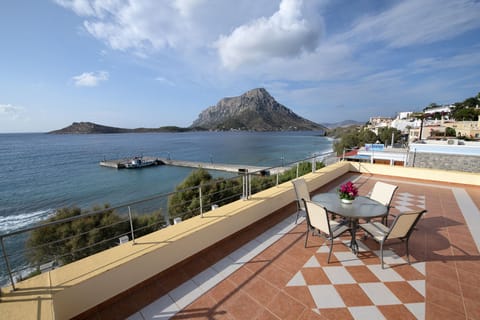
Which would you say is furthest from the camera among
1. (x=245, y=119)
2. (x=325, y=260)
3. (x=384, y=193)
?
(x=245, y=119)

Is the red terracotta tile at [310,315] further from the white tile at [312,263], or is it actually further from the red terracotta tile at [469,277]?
the red terracotta tile at [469,277]

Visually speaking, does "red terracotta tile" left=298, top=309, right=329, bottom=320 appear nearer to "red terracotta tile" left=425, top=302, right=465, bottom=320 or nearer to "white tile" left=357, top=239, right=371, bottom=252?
"red terracotta tile" left=425, top=302, right=465, bottom=320

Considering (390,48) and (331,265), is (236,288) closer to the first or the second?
(331,265)

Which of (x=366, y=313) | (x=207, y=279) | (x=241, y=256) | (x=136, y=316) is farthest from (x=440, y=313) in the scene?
(x=136, y=316)

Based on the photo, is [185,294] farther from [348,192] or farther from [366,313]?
[348,192]

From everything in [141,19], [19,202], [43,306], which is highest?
[141,19]

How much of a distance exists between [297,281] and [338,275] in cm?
50

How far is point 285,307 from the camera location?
5.81 ft

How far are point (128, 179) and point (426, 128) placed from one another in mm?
42816

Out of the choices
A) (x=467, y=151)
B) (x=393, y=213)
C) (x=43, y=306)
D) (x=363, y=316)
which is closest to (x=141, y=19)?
(x=43, y=306)

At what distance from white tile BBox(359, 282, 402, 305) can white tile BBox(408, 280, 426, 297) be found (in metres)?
0.30

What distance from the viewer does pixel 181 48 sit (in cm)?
747

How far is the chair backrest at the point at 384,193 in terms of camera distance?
3.18 m

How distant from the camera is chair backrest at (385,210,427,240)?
222cm
